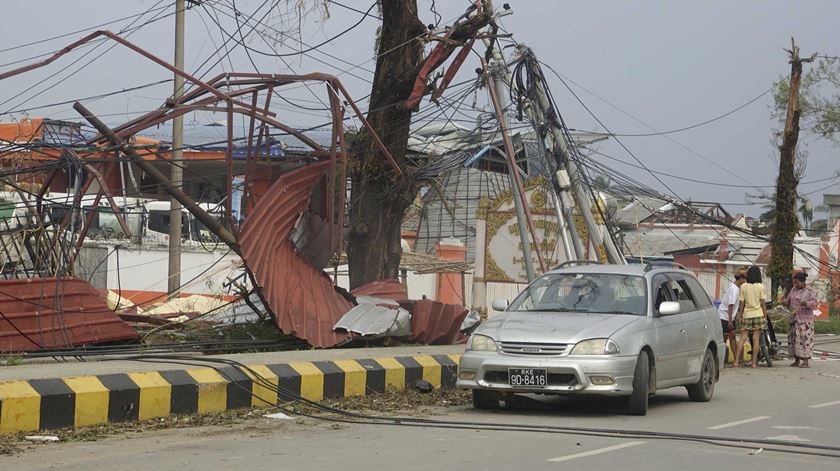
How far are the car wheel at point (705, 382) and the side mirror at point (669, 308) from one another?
59.3 inches

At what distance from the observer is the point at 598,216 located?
21422 mm

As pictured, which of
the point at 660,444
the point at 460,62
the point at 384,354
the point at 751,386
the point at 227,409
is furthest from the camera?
the point at 460,62

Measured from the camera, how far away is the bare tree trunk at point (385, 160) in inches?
719

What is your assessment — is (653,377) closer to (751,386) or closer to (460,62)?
(751,386)

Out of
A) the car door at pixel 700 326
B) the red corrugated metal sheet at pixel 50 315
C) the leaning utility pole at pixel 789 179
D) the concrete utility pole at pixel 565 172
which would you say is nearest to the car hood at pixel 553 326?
the car door at pixel 700 326

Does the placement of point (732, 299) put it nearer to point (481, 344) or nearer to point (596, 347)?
point (596, 347)

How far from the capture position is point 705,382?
511 inches

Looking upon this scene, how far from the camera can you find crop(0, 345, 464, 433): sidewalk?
9227 mm

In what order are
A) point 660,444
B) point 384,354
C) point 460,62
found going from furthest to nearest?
point 460,62
point 384,354
point 660,444

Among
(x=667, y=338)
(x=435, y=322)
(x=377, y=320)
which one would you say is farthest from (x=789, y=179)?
(x=667, y=338)

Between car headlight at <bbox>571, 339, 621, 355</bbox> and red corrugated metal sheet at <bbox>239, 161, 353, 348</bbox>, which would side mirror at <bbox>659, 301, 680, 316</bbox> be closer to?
car headlight at <bbox>571, 339, 621, 355</bbox>

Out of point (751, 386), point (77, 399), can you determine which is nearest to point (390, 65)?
point (751, 386)

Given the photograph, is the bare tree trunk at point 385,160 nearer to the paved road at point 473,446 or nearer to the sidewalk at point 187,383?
the sidewalk at point 187,383

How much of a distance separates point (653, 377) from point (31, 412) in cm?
603
